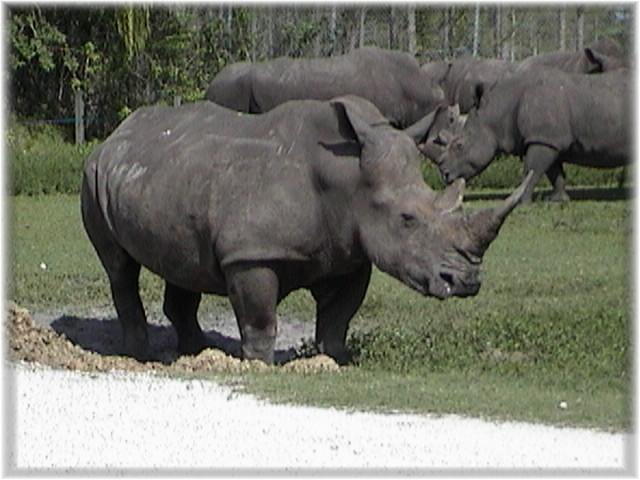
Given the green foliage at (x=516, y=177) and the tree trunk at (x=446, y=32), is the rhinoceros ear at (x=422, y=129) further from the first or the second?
the tree trunk at (x=446, y=32)

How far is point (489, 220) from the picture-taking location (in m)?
9.98

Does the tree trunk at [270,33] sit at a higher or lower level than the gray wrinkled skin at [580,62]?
lower

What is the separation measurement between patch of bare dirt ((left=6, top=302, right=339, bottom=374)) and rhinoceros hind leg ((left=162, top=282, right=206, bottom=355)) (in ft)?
0.83

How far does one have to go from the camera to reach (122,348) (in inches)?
489

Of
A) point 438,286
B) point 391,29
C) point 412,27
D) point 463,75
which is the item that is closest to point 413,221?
point 438,286

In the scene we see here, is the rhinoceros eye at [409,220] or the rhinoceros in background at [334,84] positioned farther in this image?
the rhinoceros in background at [334,84]

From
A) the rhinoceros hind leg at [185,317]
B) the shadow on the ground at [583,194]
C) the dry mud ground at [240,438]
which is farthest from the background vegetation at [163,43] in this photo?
the dry mud ground at [240,438]

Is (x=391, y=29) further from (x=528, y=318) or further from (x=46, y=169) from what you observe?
(x=528, y=318)

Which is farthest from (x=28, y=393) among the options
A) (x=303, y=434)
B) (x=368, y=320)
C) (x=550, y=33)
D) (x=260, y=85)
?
(x=550, y=33)

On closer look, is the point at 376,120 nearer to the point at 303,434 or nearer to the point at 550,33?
the point at 303,434

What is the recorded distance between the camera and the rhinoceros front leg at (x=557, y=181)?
877 inches

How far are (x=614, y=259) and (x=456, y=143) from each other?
18.4 feet

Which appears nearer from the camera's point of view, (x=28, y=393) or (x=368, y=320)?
(x=28, y=393)

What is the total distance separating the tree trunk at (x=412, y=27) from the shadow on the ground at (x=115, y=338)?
16765 mm
